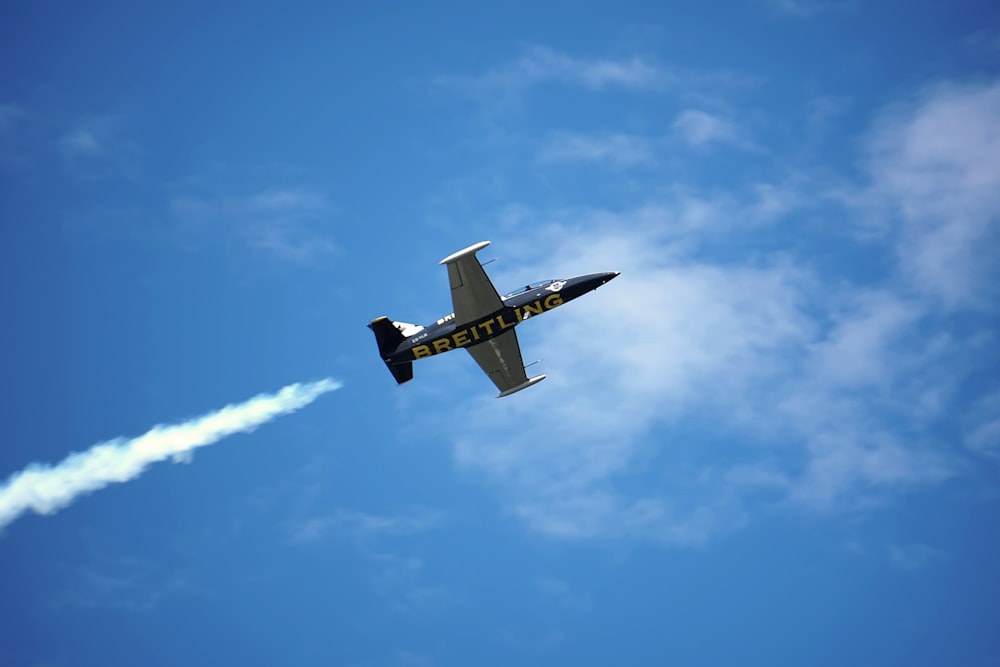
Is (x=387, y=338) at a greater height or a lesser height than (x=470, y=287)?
greater

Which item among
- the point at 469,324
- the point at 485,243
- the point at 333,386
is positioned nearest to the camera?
the point at 485,243

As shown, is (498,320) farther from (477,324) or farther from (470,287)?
(470,287)

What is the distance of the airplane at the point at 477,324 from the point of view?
6362 centimetres

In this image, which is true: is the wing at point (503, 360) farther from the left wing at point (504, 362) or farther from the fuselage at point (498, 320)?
the fuselage at point (498, 320)

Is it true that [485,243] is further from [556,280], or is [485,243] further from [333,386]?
[333,386]

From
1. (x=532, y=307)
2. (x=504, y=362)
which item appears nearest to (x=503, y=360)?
(x=504, y=362)

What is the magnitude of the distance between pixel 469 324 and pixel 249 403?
1864cm

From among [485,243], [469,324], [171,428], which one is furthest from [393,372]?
[171,428]

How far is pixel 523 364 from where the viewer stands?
68688 mm

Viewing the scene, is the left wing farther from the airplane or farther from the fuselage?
the fuselage

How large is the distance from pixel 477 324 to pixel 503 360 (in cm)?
428

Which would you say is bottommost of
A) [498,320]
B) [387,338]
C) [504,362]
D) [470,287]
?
[504,362]

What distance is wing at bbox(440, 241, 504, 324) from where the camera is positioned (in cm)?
6159

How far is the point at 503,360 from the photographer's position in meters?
68.2
